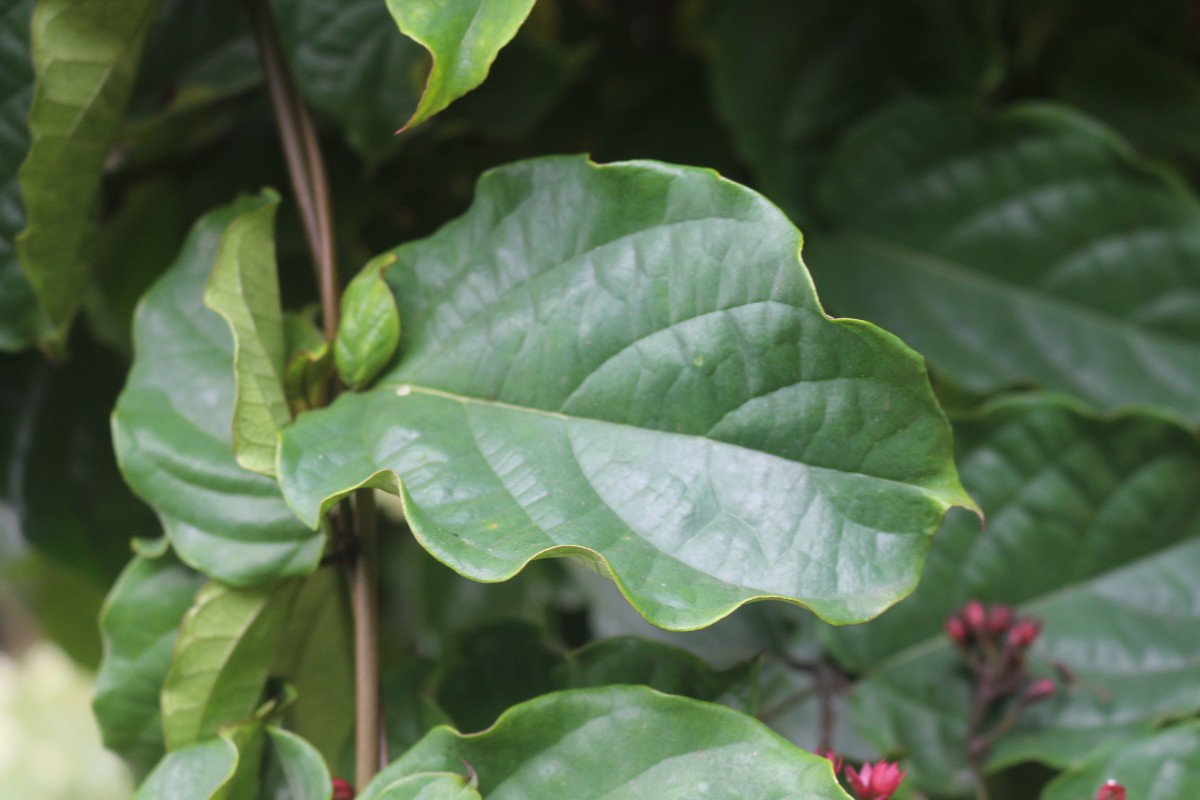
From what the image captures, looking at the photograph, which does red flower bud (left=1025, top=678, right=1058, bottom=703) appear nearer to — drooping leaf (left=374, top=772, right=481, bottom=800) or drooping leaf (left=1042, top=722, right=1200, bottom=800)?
drooping leaf (left=1042, top=722, right=1200, bottom=800)

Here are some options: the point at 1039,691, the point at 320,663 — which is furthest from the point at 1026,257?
the point at 320,663

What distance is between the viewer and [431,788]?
39 centimetres

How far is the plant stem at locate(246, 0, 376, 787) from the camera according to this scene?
461 millimetres

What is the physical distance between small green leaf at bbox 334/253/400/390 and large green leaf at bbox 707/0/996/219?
40 cm

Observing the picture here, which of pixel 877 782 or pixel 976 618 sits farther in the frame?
pixel 976 618

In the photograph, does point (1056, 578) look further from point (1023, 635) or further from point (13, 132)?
point (13, 132)

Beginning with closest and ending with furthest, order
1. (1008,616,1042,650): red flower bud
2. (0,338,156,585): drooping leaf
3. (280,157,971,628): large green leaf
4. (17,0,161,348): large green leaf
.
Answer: (280,157,971,628): large green leaf
(17,0,161,348): large green leaf
(1008,616,1042,650): red flower bud
(0,338,156,585): drooping leaf

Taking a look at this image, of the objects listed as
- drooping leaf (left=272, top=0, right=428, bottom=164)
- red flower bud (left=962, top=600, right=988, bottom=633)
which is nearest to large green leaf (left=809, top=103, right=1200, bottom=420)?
red flower bud (left=962, top=600, right=988, bottom=633)

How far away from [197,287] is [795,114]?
51cm

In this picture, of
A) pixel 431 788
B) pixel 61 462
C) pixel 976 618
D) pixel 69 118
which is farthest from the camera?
pixel 61 462

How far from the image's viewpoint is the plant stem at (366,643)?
0.46 meters

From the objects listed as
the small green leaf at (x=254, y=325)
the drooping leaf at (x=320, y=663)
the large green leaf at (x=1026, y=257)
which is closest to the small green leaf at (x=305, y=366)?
the small green leaf at (x=254, y=325)

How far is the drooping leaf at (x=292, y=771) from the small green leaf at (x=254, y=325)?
0.12 m

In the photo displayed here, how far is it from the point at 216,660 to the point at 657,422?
0.25 meters
